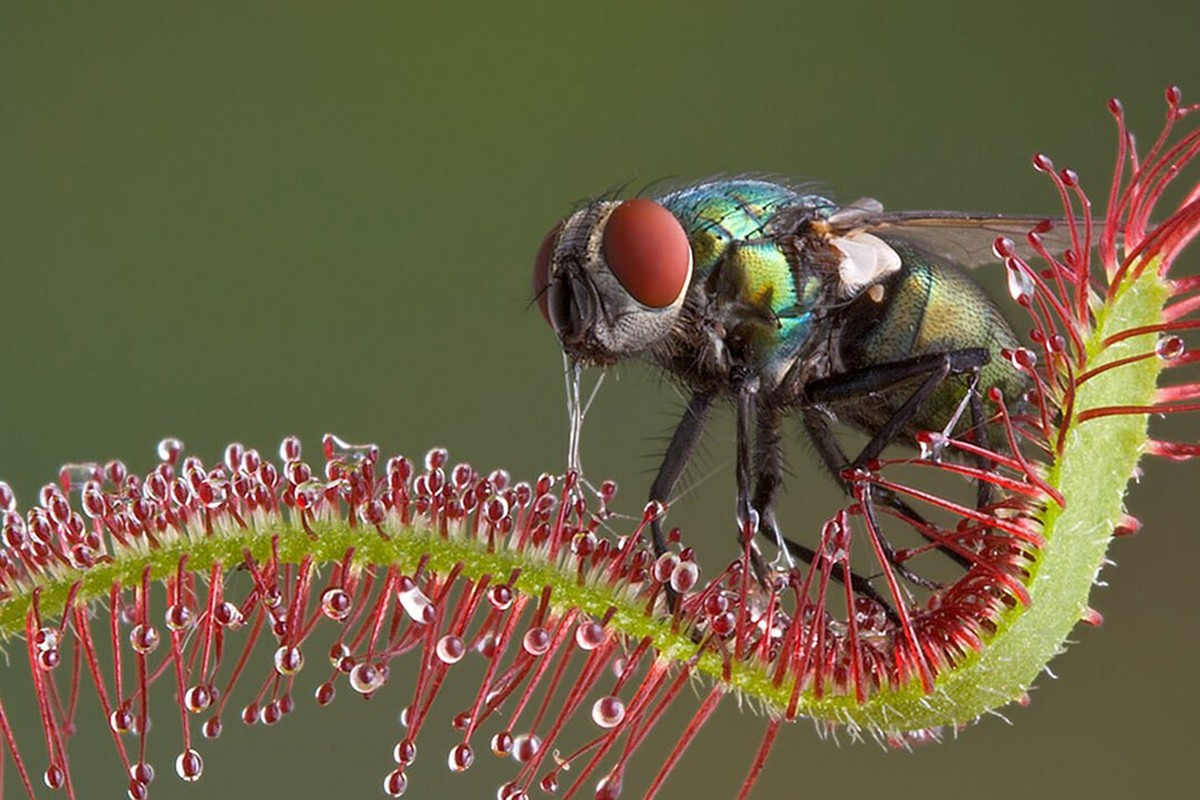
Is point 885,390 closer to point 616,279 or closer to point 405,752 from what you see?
point 616,279

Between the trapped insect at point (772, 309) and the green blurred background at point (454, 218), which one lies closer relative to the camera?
the trapped insect at point (772, 309)

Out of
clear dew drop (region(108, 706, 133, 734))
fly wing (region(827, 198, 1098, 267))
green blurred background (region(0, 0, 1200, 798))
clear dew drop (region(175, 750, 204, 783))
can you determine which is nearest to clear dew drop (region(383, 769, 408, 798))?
clear dew drop (region(175, 750, 204, 783))

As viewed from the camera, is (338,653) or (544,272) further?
(544,272)

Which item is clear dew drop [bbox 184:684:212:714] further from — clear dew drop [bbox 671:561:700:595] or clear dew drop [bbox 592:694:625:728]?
clear dew drop [bbox 671:561:700:595]

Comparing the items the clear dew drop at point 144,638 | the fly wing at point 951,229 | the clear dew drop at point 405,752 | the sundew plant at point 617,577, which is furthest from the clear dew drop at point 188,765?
the fly wing at point 951,229

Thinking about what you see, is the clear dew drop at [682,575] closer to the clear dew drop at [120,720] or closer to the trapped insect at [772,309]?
the trapped insect at [772,309]

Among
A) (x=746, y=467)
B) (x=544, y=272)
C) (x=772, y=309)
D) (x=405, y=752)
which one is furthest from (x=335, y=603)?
(x=772, y=309)
